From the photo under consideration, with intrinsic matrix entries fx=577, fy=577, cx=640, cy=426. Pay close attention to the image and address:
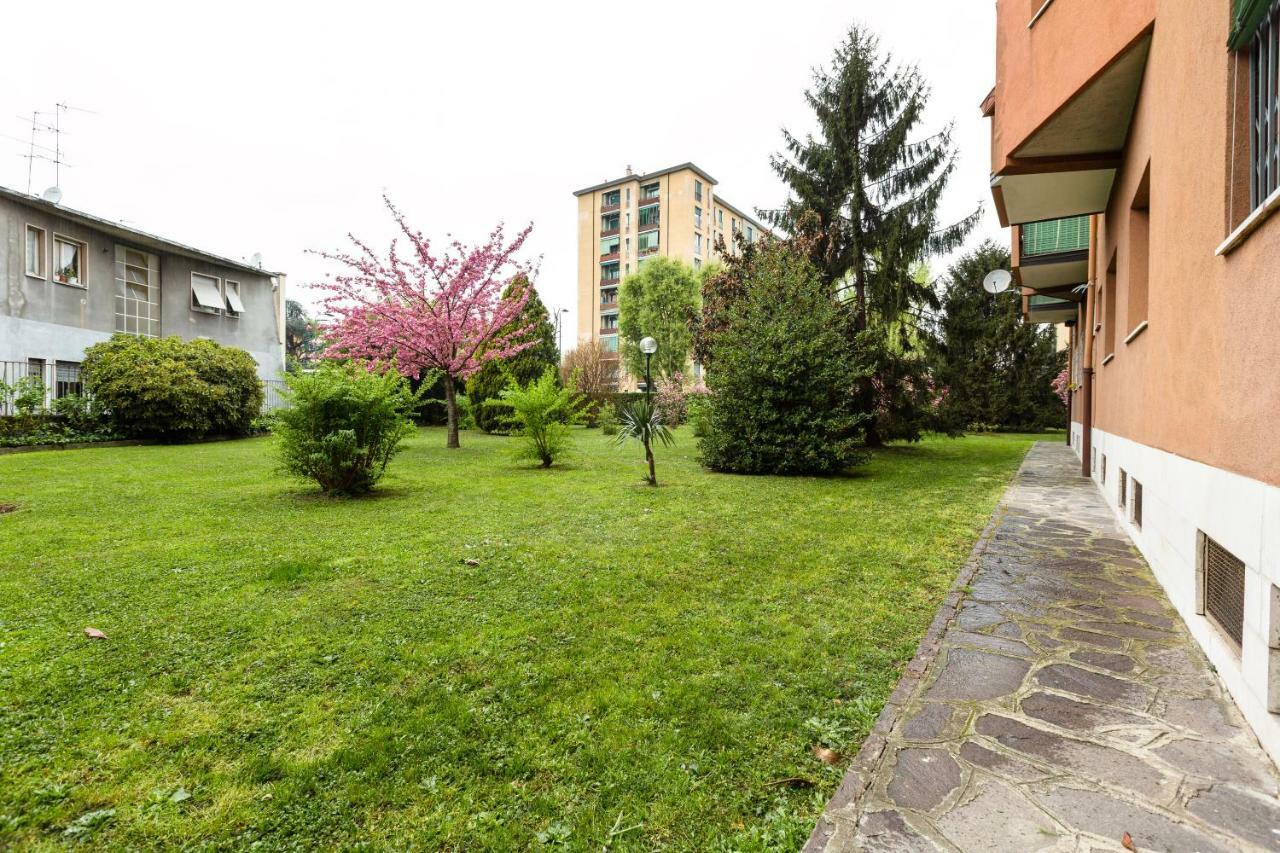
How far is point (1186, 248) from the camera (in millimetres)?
3729

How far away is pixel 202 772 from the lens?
2.07 meters

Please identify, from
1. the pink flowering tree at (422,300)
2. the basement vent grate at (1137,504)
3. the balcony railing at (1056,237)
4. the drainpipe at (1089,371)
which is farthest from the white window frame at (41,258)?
the drainpipe at (1089,371)

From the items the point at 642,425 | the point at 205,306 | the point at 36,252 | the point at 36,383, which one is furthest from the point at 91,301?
the point at 642,425

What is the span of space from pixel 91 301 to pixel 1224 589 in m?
24.9

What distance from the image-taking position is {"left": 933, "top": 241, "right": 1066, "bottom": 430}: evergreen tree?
2748cm

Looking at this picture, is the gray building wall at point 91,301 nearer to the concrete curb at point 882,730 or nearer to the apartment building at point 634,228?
the concrete curb at point 882,730

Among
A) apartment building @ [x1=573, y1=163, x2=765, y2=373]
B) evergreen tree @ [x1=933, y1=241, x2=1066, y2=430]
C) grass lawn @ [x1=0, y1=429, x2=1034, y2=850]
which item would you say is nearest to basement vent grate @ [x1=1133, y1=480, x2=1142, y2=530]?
grass lawn @ [x1=0, y1=429, x2=1034, y2=850]

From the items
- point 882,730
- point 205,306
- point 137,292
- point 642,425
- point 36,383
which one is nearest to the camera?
point 882,730

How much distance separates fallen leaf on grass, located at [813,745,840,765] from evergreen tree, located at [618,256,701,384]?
117 ft

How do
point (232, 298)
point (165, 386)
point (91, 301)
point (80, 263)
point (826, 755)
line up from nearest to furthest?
point (826, 755), point (165, 386), point (80, 263), point (91, 301), point (232, 298)

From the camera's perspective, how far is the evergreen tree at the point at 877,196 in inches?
596

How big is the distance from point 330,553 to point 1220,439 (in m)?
6.12

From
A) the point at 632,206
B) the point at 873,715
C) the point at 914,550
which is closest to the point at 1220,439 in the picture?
the point at 873,715

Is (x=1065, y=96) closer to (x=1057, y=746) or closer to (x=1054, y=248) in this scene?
(x=1057, y=746)
